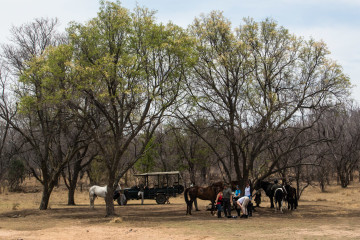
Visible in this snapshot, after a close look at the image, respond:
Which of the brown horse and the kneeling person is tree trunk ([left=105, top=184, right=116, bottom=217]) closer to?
the brown horse

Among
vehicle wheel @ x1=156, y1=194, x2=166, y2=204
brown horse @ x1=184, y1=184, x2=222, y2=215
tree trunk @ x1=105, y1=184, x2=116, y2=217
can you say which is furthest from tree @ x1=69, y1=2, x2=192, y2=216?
vehicle wheel @ x1=156, y1=194, x2=166, y2=204

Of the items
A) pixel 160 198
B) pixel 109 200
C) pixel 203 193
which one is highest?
pixel 203 193

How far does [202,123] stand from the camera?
2475 cm

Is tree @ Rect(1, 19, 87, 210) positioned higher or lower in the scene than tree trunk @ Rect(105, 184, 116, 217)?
higher

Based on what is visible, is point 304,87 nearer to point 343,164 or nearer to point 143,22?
point 143,22

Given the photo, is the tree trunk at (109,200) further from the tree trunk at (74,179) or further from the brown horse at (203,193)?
the tree trunk at (74,179)

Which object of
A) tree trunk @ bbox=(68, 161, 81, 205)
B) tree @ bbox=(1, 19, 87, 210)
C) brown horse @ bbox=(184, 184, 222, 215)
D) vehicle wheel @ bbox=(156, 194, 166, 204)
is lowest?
vehicle wheel @ bbox=(156, 194, 166, 204)

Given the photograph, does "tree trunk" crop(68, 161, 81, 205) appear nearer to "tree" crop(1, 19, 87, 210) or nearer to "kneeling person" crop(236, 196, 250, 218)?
"tree" crop(1, 19, 87, 210)

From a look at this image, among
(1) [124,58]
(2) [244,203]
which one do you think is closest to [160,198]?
(2) [244,203]

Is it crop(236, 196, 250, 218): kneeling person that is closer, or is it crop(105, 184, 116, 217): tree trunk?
crop(236, 196, 250, 218): kneeling person

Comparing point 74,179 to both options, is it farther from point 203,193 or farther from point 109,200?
point 203,193

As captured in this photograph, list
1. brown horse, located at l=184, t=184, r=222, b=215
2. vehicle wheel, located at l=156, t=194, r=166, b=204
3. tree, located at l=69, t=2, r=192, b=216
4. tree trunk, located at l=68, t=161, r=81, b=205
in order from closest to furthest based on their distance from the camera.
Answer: tree, located at l=69, t=2, r=192, b=216, brown horse, located at l=184, t=184, r=222, b=215, tree trunk, located at l=68, t=161, r=81, b=205, vehicle wheel, located at l=156, t=194, r=166, b=204

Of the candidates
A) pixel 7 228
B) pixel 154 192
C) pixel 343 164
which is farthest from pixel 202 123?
pixel 343 164

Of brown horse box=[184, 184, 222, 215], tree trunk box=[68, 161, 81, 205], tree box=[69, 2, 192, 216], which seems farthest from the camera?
tree trunk box=[68, 161, 81, 205]
